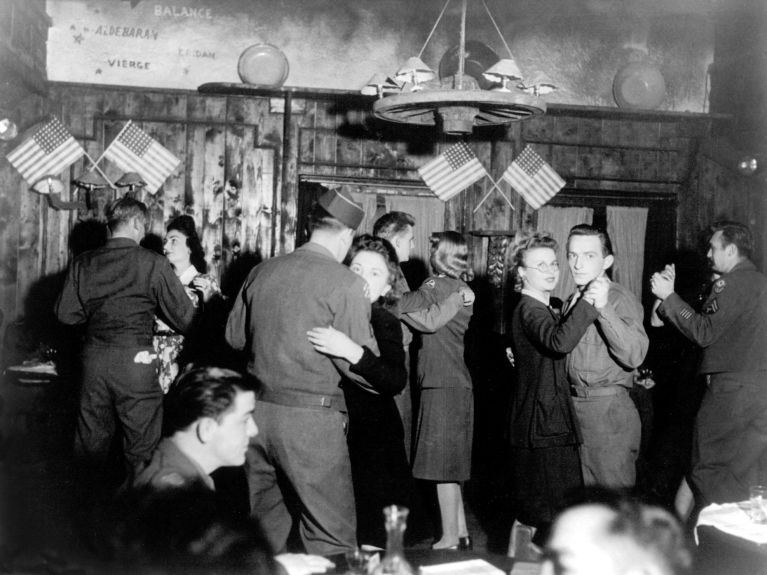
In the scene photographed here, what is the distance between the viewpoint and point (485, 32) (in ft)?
26.9

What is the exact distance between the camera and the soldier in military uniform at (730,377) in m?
4.74

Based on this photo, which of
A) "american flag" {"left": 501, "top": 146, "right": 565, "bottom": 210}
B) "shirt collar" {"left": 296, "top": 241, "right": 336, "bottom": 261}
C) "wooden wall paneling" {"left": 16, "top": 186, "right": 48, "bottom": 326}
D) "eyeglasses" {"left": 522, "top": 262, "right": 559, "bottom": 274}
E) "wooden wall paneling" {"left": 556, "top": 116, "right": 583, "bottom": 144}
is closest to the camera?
"shirt collar" {"left": 296, "top": 241, "right": 336, "bottom": 261}

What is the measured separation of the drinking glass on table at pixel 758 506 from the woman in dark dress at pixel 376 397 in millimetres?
1550

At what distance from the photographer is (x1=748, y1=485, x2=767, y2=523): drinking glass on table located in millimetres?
3133

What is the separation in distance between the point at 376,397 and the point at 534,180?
359 cm

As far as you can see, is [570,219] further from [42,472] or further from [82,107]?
[42,472]

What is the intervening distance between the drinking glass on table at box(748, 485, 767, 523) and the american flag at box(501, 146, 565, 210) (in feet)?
16.8

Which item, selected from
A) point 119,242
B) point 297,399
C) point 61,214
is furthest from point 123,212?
point 61,214

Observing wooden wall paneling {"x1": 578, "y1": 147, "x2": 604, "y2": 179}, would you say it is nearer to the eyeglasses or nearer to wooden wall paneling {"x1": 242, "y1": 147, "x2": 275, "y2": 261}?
wooden wall paneling {"x1": 242, "y1": 147, "x2": 275, "y2": 261}

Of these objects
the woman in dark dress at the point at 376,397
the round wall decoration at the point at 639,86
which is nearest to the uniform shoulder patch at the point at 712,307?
the woman in dark dress at the point at 376,397

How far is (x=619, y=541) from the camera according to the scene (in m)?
1.78

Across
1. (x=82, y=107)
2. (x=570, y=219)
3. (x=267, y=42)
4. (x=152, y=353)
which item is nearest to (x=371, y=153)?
(x=267, y=42)

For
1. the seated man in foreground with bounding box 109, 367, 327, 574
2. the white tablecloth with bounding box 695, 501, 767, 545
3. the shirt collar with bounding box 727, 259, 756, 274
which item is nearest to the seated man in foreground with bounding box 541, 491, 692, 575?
the seated man in foreground with bounding box 109, 367, 327, 574

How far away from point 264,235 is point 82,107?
6.92 ft
